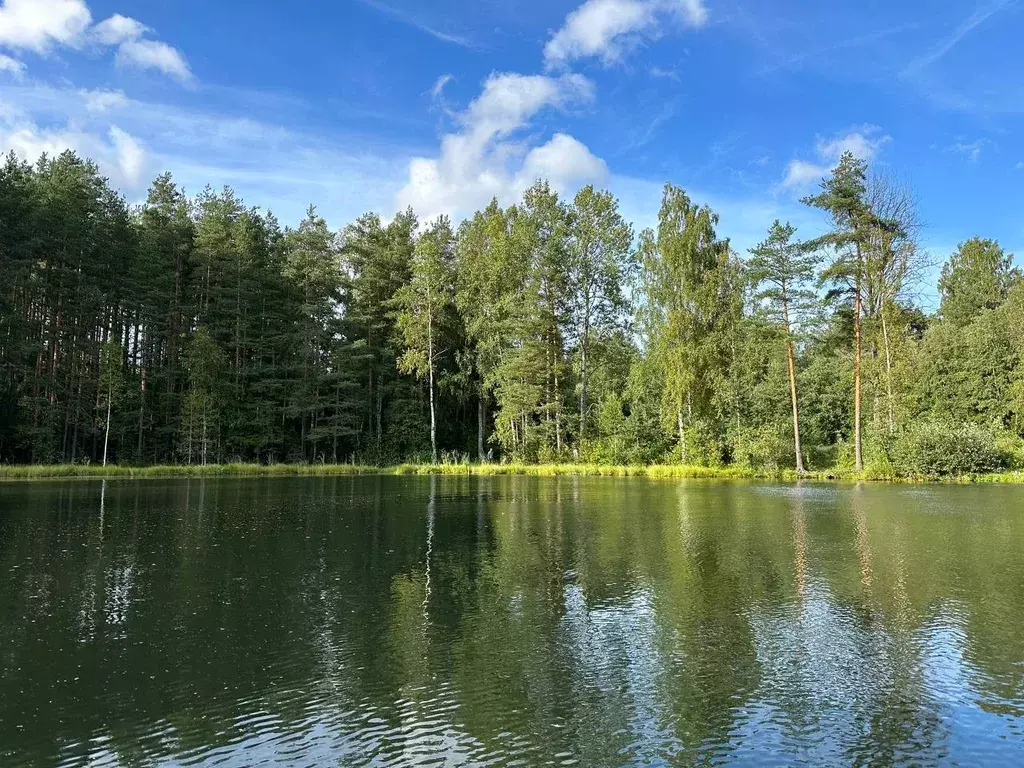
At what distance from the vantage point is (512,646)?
784 cm

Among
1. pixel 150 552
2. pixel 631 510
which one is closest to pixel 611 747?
pixel 150 552

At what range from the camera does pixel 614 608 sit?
945cm

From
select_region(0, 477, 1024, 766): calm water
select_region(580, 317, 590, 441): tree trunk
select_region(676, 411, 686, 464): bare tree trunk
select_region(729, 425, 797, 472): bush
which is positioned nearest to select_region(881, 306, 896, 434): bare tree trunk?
select_region(729, 425, 797, 472): bush

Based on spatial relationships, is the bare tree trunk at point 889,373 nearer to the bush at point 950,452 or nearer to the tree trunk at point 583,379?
the bush at point 950,452

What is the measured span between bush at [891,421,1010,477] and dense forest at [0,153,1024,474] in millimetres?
104

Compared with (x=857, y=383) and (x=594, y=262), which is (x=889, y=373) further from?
(x=594, y=262)

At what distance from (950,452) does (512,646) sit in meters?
31.8

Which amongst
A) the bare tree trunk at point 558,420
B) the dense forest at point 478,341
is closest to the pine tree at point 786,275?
the dense forest at point 478,341

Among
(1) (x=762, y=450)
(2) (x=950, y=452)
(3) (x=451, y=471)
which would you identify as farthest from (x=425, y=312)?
(2) (x=950, y=452)

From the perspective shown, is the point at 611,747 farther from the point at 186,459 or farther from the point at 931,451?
the point at 186,459

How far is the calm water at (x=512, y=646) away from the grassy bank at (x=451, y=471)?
18.3 m

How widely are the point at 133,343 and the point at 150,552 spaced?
4004 centimetres

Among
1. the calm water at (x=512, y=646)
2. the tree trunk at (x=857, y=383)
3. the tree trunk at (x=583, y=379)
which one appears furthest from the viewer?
the tree trunk at (x=583, y=379)

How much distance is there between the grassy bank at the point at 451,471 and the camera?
110 feet
